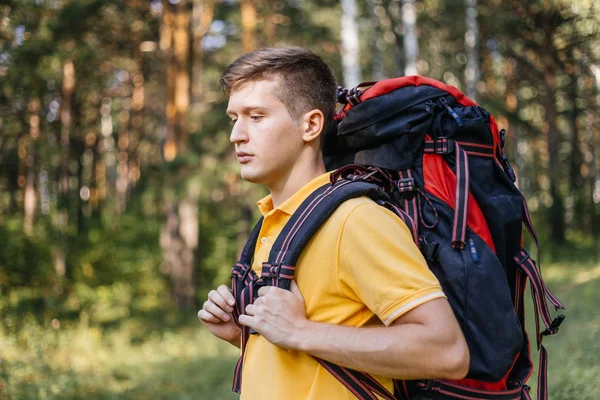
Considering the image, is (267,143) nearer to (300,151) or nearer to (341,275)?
(300,151)

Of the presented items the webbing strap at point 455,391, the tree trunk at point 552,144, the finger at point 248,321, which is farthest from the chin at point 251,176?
the tree trunk at point 552,144

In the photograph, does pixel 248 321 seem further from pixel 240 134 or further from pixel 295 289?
pixel 240 134

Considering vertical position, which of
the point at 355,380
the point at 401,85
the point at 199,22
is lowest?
the point at 355,380

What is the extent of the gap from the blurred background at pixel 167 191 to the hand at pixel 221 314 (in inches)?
245

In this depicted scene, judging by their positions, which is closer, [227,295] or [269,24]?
[227,295]

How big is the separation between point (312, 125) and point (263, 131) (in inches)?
6.7

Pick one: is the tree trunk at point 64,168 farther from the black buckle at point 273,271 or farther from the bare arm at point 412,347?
the bare arm at point 412,347

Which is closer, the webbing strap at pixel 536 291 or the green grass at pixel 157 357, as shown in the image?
the webbing strap at pixel 536 291

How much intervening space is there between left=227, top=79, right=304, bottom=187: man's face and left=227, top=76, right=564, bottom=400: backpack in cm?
19

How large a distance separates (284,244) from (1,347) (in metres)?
9.79

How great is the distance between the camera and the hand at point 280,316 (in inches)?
67.6

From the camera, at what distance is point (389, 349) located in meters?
1.59

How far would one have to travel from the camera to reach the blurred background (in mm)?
10930

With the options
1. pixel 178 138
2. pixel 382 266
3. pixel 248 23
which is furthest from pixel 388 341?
pixel 178 138
